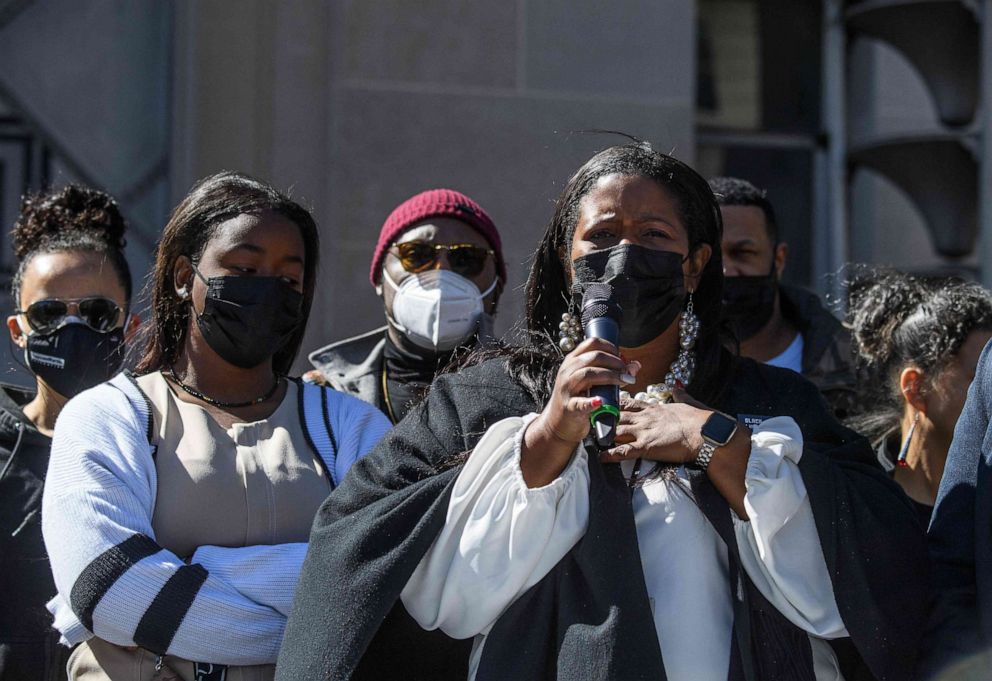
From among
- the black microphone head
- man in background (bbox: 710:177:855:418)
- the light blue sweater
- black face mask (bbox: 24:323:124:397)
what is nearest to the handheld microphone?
the black microphone head

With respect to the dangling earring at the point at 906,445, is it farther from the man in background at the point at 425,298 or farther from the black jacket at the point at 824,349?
the man in background at the point at 425,298

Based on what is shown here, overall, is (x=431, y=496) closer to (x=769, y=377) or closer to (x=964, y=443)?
(x=769, y=377)

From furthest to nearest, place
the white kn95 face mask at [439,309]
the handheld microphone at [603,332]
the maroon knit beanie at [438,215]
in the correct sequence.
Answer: the maroon knit beanie at [438,215] < the white kn95 face mask at [439,309] < the handheld microphone at [603,332]

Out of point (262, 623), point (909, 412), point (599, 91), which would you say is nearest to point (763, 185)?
point (599, 91)

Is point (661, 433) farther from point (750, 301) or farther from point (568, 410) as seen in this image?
point (750, 301)

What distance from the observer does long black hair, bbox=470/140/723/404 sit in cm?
272

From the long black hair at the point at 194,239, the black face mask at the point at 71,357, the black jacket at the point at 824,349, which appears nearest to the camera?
the long black hair at the point at 194,239

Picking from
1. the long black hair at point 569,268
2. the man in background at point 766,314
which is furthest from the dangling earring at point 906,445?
the long black hair at point 569,268

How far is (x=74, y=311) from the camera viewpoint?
373cm

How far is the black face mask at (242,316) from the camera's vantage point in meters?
3.06

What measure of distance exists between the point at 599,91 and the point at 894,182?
163cm

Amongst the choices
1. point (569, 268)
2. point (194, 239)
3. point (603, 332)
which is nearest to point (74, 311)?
point (194, 239)

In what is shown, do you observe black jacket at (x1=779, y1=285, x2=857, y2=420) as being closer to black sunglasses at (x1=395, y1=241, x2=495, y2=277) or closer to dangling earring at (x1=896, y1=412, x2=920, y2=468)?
dangling earring at (x1=896, y1=412, x2=920, y2=468)

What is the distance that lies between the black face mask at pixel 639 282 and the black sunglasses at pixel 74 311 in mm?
1653
